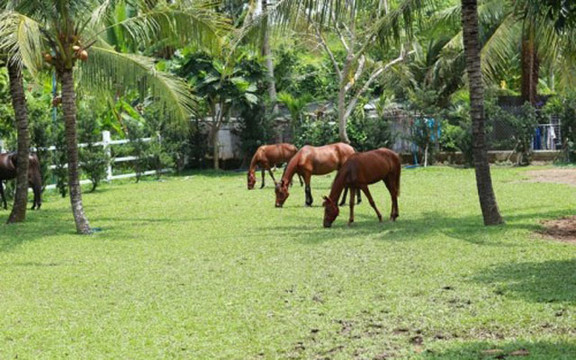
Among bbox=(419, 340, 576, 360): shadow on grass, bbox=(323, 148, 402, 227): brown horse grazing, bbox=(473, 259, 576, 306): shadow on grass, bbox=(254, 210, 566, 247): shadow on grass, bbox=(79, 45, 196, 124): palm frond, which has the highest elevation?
bbox=(79, 45, 196, 124): palm frond

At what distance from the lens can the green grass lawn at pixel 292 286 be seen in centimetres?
768

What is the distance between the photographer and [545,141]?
103ft

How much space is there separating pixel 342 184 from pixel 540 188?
720 centimetres

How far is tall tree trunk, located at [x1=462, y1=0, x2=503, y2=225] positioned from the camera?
14.3m

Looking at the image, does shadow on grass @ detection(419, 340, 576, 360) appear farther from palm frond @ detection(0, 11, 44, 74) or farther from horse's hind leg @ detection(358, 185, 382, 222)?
horse's hind leg @ detection(358, 185, 382, 222)

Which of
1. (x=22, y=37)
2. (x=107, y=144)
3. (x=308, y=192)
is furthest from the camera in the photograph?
(x=107, y=144)

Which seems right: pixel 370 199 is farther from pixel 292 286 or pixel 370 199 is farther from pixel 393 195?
pixel 292 286

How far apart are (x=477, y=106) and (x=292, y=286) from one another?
5636 mm

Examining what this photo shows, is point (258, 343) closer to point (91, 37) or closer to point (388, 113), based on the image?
point (91, 37)

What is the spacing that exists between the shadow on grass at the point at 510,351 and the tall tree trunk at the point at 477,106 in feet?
24.0

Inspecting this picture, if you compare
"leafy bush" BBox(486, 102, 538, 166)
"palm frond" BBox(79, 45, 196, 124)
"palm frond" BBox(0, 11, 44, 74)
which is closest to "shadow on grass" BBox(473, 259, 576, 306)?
"palm frond" BBox(0, 11, 44, 74)

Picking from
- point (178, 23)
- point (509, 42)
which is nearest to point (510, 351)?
point (178, 23)

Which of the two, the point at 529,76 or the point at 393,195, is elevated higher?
the point at 529,76

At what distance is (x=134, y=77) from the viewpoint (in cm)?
1694
